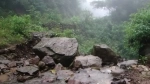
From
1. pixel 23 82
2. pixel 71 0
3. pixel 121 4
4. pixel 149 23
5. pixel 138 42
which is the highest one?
pixel 71 0

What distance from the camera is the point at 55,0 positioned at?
25844 mm

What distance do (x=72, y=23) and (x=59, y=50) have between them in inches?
523

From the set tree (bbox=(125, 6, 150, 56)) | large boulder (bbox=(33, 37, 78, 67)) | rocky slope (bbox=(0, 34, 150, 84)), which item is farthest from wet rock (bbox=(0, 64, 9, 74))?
tree (bbox=(125, 6, 150, 56))

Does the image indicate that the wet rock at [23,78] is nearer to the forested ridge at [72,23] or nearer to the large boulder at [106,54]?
the forested ridge at [72,23]

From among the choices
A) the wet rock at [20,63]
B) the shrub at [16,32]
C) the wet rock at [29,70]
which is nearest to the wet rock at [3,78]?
the wet rock at [29,70]

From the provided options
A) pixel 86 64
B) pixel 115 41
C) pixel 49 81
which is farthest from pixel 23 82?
pixel 115 41

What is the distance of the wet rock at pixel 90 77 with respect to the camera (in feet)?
18.0

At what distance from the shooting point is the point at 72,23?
820 inches

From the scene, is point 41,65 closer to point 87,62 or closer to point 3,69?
point 3,69

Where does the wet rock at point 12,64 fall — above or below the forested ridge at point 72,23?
below

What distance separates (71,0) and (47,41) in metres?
21.5

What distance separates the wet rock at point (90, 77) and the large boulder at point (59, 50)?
4.03 ft

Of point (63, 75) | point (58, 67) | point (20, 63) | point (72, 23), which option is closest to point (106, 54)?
point (58, 67)

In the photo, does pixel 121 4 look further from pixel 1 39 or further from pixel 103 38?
pixel 1 39
